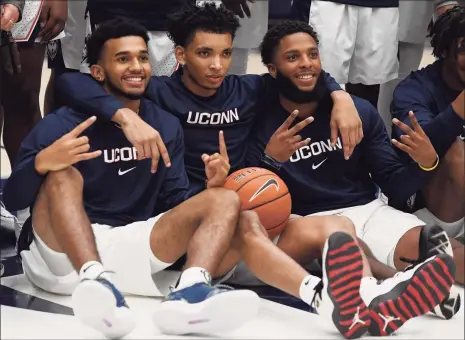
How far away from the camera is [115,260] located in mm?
2434

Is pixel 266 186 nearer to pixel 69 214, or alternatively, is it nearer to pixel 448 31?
pixel 69 214

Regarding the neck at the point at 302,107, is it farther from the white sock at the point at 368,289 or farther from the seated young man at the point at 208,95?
the white sock at the point at 368,289

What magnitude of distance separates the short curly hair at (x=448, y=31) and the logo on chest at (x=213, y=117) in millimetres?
750

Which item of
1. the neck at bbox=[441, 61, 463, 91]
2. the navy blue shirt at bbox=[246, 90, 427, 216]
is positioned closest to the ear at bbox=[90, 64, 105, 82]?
the navy blue shirt at bbox=[246, 90, 427, 216]

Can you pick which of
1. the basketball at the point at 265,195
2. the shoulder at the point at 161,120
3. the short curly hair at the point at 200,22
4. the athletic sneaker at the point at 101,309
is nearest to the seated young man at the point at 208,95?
the short curly hair at the point at 200,22

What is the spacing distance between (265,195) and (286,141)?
0.21 metres

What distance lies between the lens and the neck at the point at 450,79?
9.27 feet

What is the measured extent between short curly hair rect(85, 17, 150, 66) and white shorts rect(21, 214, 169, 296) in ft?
1.71

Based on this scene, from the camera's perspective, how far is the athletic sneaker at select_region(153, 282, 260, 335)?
6.88 feet

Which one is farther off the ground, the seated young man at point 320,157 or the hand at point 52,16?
the hand at point 52,16

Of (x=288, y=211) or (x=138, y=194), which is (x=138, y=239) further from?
(x=288, y=211)

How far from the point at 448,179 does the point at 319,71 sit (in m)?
0.54

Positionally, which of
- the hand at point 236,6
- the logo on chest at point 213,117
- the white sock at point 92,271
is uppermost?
the hand at point 236,6

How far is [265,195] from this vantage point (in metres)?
2.49
